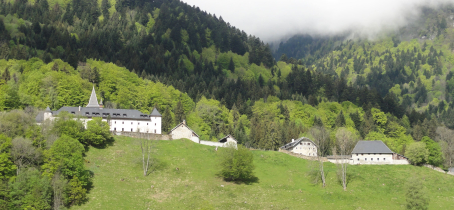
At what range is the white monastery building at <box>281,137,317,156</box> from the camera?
317ft

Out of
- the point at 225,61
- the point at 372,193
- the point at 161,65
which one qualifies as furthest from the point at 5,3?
the point at 372,193

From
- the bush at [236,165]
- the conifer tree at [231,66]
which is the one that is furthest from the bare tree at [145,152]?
the conifer tree at [231,66]

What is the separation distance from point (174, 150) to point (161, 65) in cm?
9564

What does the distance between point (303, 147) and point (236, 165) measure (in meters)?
34.1

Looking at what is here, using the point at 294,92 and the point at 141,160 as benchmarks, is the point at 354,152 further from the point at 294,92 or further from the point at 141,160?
the point at 294,92

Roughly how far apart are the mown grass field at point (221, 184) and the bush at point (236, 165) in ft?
5.29

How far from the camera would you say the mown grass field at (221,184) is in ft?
194

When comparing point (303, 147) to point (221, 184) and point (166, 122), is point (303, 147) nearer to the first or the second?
point (166, 122)

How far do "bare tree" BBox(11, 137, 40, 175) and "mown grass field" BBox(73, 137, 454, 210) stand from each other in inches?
349

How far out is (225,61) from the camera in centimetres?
19675

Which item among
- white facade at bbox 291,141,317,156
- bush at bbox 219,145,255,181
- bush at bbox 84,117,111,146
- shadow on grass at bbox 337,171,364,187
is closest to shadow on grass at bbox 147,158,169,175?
bush at bbox 219,145,255,181

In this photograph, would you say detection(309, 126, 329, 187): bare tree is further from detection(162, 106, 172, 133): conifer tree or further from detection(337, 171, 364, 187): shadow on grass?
detection(162, 106, 172, 133): conifer tree

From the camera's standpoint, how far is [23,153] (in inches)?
2344

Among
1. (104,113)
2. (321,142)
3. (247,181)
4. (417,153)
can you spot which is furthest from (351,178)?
(104,113)
